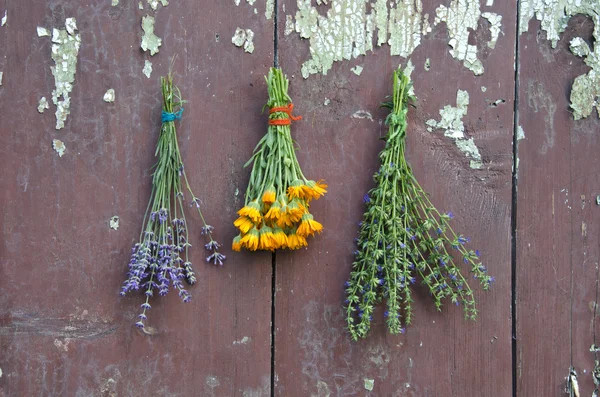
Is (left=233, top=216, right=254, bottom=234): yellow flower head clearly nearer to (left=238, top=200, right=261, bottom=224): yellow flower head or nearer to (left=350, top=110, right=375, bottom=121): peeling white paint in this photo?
(left=238, top=200, right=261, bottom=224): yellow flower head

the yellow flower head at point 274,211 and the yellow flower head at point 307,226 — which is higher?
the yellow flower head at point 274,211

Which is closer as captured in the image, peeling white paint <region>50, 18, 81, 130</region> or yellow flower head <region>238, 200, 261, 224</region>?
yellow flower head <region>238, 200, 261, 224</region>

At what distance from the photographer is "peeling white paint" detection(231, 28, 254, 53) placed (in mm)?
1796

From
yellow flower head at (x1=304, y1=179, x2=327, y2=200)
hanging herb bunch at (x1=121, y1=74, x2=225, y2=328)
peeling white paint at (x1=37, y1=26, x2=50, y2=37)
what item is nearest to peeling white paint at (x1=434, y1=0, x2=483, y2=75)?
yellow flower head at (x1=304, y1=179, x2=327, y2=200)

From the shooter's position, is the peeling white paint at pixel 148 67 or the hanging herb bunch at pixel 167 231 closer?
the hanging herb bunch at pixel 167 231

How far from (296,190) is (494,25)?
2.54 feet

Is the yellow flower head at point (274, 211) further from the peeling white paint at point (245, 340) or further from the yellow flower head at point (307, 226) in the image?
the peeling white paint at point (245, 340)

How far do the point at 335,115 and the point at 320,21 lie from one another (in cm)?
28

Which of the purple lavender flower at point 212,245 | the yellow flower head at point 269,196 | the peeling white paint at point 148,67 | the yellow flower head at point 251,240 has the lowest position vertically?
the purple lavender flower at point 212,245

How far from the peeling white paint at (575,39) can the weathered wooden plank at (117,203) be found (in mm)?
776

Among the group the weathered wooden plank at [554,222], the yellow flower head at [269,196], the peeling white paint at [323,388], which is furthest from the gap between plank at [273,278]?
the weathered wooden plank at [554,222]

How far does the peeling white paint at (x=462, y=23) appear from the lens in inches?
70.3

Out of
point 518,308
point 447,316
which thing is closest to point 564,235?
point 518,308

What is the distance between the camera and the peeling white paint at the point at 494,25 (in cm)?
178
